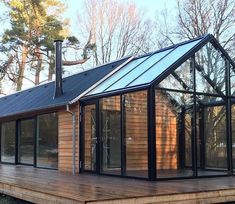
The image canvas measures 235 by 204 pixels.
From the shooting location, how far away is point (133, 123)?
26.5 feet

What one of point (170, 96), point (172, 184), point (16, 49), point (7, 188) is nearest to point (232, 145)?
point (170, 96)

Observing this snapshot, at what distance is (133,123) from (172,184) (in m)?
1.60

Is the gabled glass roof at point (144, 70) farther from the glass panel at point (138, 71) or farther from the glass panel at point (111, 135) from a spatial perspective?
the glass panel at point (111, 135)

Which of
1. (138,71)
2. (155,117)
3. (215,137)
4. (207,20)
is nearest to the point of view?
(155,117)

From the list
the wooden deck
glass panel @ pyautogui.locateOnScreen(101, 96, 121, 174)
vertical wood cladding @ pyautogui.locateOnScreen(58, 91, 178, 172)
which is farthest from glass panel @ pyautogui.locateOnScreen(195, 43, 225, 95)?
the wooden deck

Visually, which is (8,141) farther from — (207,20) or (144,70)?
(207,20)

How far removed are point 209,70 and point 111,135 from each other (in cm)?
255

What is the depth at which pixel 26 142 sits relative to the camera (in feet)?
41.0

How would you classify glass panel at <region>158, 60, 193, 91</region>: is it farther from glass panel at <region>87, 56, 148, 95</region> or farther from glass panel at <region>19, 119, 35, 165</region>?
glass panel at <region>19, 119, 35, 165</region>

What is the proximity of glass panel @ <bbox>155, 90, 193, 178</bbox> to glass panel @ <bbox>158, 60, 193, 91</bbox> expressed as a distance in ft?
0.45

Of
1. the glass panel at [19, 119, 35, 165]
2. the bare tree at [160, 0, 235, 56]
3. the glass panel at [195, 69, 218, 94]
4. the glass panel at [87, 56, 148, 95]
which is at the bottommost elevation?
the glass panel at [19, 119, 35, 165]

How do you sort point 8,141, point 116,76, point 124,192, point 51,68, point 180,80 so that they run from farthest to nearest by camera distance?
1. point 51,68
2. point 8,141
3. point 116,76
4. point 180,80
5. point 124,192

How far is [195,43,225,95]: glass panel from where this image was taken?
28.4 feet

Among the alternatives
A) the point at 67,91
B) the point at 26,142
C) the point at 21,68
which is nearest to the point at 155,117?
the point at 67,91
